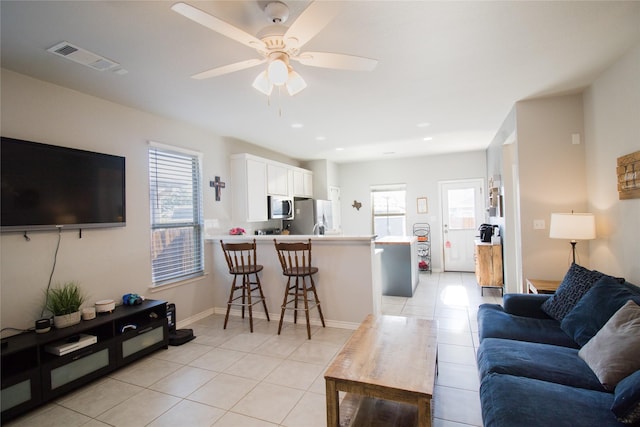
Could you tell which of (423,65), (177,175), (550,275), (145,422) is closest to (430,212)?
(550,275)

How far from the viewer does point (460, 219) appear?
670cm

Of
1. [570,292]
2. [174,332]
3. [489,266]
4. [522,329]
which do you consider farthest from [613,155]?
[174,332]

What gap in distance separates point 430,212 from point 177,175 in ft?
17.4

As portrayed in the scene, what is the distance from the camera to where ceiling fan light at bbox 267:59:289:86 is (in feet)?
6.07

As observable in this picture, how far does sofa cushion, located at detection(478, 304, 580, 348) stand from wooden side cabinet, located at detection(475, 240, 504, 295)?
2.29 m

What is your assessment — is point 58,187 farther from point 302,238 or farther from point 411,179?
point 411,179

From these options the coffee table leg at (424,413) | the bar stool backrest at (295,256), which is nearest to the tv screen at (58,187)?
the bar stool backrest at (295,256)

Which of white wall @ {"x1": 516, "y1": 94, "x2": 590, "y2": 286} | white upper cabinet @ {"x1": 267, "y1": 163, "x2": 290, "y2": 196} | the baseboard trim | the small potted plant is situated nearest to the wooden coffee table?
the baseboard trim

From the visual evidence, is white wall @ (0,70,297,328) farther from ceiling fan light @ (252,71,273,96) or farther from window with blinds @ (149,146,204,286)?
ceiling fan light @ (252,71,273,96)

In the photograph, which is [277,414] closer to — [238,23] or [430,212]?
[238,23]

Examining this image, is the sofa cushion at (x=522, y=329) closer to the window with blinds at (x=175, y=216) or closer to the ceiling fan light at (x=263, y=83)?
the ceiling fan light at (x=263, y=83)

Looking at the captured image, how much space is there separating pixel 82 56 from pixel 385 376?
9.87ft

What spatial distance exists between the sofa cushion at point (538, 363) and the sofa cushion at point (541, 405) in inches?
3.5

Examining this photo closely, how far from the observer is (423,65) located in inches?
102
